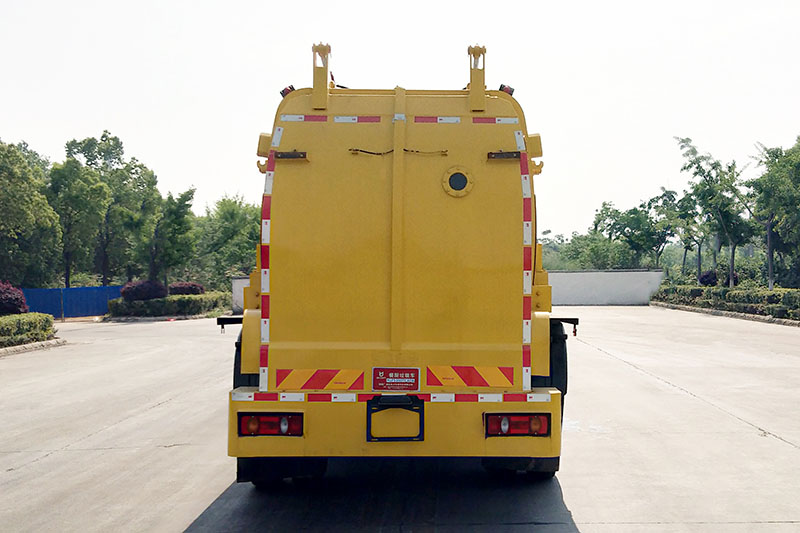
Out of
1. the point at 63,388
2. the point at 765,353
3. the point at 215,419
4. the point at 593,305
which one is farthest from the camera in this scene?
the point at 593,305

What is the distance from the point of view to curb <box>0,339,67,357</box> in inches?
788

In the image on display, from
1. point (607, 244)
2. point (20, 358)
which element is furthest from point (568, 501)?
point (607, 244)

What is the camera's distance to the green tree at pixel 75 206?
48.8 m

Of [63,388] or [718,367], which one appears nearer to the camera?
[63,388]

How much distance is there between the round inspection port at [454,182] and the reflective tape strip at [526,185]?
1.19ft

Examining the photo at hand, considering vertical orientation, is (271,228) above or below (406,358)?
above

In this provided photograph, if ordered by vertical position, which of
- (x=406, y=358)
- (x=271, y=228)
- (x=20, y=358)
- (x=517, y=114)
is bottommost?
(x=20, y=358)

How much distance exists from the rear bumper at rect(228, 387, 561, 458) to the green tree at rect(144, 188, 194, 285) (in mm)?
38647

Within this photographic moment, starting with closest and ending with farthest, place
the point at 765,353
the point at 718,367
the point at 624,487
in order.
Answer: the point at 624,487 → the point at 718,367 → the point at 765,353

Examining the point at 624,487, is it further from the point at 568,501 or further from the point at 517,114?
the point at 517,114

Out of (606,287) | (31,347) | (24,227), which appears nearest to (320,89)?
(31,347)

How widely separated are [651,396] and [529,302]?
7.04m

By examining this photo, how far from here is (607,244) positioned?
189ft

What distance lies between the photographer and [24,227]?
38844mm
